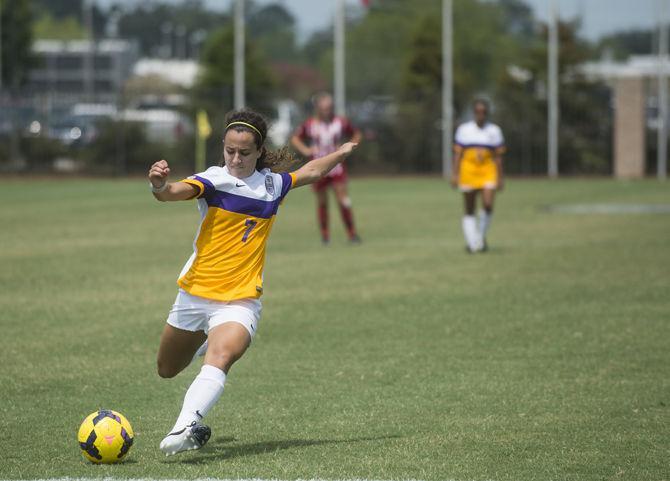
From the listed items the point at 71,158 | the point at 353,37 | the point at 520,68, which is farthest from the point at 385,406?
the point at 353,37

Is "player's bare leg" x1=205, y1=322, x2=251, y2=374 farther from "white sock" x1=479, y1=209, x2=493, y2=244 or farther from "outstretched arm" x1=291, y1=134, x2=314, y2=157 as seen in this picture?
"outstretched arm" x1=291, y1=134, x2=314, y2=157

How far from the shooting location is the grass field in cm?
637

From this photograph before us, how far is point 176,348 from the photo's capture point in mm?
6887

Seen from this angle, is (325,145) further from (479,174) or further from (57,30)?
(57,30)

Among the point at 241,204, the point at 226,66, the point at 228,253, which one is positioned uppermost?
the point at 226,66

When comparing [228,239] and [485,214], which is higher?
[228,239]

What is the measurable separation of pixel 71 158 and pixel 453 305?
31.4m

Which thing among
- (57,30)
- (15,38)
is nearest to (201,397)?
(15,38)

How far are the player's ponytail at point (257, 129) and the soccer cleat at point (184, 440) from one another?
1602mm

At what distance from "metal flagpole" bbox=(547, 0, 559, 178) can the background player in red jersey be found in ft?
77.1

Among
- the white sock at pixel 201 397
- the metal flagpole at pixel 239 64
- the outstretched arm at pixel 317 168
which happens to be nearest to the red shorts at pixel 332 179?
the outstretched arm at pixel 317 168

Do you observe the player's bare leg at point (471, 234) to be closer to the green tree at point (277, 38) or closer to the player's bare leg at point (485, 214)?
the player's bare leg at point (485, 214)

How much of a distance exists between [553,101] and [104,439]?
37399 millimetres

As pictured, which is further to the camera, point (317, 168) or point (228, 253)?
point (317, 168)
